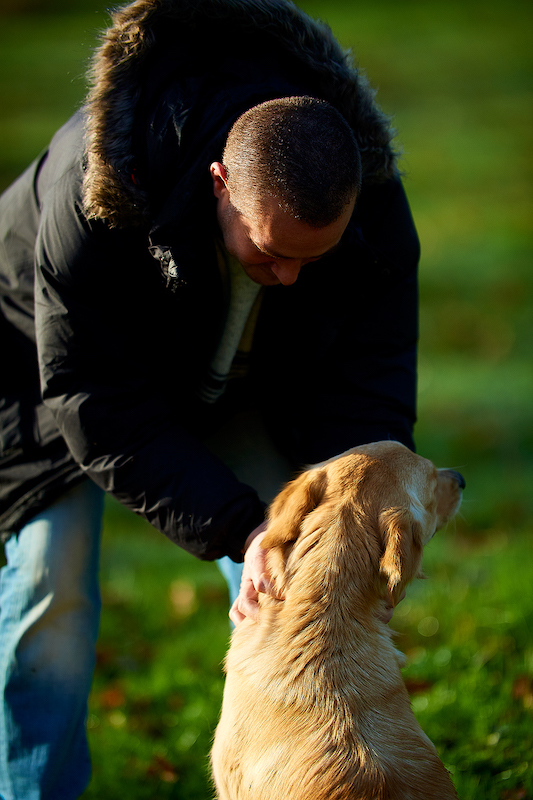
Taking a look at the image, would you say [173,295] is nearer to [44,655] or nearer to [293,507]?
[293,507]

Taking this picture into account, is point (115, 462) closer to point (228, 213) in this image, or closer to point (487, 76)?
point (228, 213)

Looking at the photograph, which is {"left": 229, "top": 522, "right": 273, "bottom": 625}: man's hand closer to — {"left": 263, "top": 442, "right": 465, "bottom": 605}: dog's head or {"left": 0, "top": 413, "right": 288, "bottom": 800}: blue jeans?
{"left": 263, "top": 442, "right": 465, "bottom": 605}: dog's head

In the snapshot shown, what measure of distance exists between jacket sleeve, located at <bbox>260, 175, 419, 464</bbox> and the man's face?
1.27 feet

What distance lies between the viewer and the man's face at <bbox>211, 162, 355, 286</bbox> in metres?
2.85

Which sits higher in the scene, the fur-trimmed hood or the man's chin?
the fur-trimmed hood

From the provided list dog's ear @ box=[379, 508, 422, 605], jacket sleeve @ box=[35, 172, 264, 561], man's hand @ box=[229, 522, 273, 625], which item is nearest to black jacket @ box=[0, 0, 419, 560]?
jacket sleeve @ box=[35, 172, 264, 561]

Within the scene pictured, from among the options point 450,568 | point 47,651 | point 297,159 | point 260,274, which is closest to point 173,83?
point 297,159

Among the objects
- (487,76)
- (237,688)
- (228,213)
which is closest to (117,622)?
(237,688)

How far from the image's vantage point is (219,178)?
297 cm

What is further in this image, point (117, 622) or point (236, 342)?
point (117, 622)

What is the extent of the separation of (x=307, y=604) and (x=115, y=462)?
3.24ft

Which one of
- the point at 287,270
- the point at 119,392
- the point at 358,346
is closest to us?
the point at 287,270

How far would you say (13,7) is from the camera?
33.2 metres

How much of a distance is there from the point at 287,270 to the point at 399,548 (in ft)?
3.68
